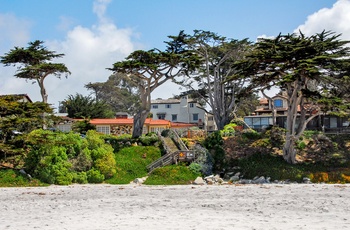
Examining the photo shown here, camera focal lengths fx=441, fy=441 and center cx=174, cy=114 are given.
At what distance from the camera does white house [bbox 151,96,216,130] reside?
245ft

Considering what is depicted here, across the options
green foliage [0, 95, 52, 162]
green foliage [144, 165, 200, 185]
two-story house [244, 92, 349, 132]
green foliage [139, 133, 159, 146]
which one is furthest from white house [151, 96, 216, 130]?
green foliage [0, 95, 52, 162]

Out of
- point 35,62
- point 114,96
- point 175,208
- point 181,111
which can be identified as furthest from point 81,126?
point 114,96

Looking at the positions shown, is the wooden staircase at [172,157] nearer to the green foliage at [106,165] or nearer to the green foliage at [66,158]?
the green foliage at [106,165]

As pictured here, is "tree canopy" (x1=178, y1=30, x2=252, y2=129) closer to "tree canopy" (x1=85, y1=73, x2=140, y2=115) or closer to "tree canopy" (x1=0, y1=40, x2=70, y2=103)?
"tree canopy" (x1=0, y1=40, x2=70, y2=103)

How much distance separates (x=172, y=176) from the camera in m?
32.1

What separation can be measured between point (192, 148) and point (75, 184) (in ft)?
36.1

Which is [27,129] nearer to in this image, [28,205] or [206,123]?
[28,205]

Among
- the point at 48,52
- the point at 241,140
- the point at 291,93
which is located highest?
the point at 48,52

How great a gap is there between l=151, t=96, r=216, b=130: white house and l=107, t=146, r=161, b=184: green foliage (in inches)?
1451

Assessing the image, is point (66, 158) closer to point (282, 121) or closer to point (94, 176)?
point (94, 176)

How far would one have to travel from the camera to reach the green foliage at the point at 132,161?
32.3 metres

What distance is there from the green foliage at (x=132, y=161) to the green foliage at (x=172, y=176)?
146 cm

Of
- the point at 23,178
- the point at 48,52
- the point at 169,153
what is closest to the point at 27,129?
the point at 23,178

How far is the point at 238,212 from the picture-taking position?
17312mm
